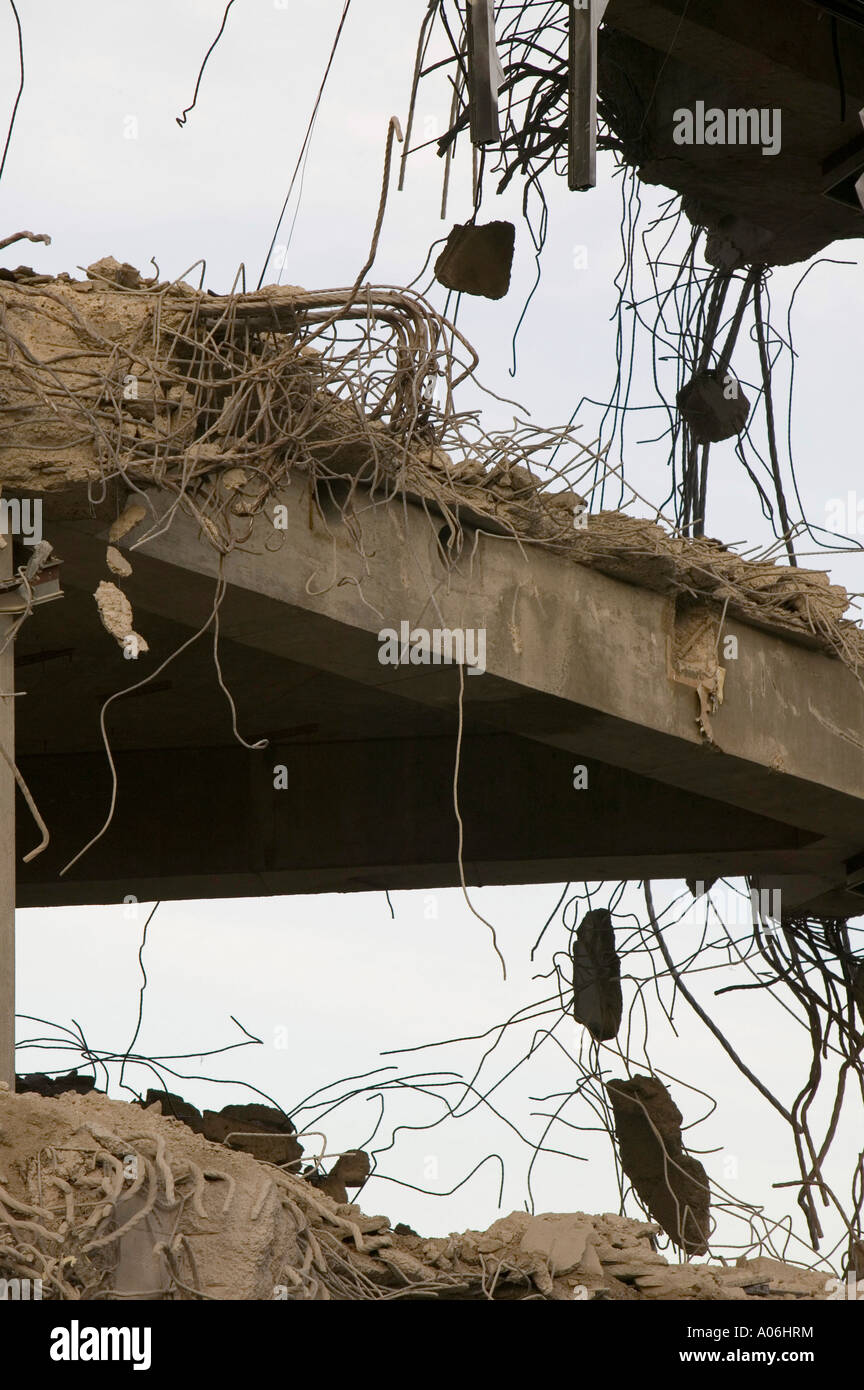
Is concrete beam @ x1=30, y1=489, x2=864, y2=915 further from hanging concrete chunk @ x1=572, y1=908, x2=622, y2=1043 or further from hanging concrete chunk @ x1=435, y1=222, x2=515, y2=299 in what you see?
hanging concrete chunk @ x1=435, y1=222, x2=515, y2=299

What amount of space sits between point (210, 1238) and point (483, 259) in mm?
2842

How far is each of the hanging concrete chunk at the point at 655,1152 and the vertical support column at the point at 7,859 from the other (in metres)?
3.58

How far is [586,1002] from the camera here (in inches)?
318

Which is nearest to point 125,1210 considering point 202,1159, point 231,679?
point 202,1159

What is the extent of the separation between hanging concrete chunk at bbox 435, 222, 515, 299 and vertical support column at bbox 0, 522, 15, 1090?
164 centimetres

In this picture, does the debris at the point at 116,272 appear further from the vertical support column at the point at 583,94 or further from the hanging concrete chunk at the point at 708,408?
the hanging concrete chunk at the point at 708,408

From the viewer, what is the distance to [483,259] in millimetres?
5453

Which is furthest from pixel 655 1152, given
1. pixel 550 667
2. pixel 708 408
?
pixel 708 408

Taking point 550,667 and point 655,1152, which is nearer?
point 550,667

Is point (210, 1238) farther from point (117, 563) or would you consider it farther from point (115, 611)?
point (117, 563)

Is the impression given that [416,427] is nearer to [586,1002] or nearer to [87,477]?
[87,477]

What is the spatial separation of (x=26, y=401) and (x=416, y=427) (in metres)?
1.14

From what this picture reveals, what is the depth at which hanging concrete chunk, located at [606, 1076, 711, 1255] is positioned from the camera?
7352 millimetres

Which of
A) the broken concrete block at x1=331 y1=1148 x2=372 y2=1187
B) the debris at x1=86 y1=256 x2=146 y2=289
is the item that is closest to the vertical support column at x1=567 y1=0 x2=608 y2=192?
the debris at x1=86 y1=256 x2=146 y2=289
